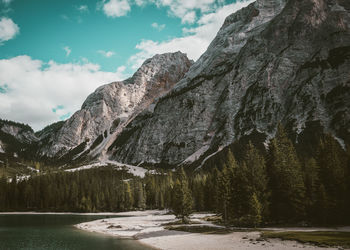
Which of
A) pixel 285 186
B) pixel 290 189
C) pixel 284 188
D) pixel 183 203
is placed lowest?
pixel 183 203

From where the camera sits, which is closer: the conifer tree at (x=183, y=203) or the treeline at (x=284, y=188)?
the treeline at (x=284, y=188)

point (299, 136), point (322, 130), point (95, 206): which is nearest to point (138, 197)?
point (95, 206)

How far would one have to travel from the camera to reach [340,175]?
170 feet

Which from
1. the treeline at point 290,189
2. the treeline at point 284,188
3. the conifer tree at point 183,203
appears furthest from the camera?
the conifer tree at point 183,203

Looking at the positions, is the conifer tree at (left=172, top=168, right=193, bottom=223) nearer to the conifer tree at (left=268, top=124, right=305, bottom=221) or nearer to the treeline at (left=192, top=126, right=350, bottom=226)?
the treeline at (left=192, top=126, right=350, bottom=226)

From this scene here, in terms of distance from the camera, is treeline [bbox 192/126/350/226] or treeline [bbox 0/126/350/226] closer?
treeline [bbox 192/126/350/226]

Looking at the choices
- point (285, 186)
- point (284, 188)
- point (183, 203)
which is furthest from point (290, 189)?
point (183, 203)

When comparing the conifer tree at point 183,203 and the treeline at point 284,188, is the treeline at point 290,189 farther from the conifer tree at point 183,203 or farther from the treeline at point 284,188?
the conifer tree at point 183,203

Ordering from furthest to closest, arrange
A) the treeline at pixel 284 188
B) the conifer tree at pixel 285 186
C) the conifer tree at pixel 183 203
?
the conifer tree at pixel 183 203 → the conifer tree at pixel 285 186 → the treeline at pixel 284 188

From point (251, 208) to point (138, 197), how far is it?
4121 inches

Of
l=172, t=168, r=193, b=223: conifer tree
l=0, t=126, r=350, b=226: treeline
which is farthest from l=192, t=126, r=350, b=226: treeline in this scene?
l=172, t=168, r=193, b=223: conifer tree

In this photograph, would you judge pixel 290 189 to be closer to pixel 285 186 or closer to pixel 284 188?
pixel 285 186

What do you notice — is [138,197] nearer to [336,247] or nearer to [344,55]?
[336,247]

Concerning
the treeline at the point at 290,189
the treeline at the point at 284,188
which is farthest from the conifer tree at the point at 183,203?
the treeline at the point at 290,189
